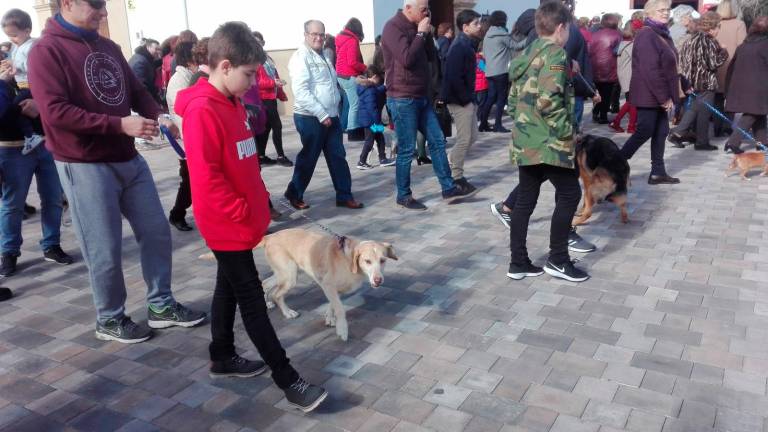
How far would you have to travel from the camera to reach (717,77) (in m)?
9.01

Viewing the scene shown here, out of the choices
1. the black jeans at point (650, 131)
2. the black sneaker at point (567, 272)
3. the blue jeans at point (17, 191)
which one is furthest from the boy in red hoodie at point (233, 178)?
the black jeans at point (650, 131)

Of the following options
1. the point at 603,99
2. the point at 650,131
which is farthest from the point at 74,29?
the point at 603,99

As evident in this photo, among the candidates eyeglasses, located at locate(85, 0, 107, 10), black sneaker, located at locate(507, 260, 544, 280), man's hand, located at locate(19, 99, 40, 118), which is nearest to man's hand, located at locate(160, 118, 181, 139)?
eyeglasses, located at locate(85, 0, 107, 10)

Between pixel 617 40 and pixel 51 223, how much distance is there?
9810 millimetres

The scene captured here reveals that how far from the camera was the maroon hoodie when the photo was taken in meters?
3.20

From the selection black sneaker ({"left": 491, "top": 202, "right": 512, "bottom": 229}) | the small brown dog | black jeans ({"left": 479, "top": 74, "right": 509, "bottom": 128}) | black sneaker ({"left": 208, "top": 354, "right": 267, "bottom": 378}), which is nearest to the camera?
black sneaker ({"left": 208, "top": 354, "right": 267, "bottom": 378})

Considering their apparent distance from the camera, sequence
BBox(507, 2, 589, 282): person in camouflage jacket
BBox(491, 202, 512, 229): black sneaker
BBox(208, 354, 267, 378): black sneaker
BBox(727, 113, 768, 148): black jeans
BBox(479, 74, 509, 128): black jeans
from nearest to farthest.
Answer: BBox(208, 354, 267, 378): black sneaker < BBox(507, 2, 589, 282): person in camouflage jacket < BBox(491, 202, 512, 229): black sneaker < BBox(727, 113, 768, 148): black jeans < BBox(479, 74, 509, 128): black jeans

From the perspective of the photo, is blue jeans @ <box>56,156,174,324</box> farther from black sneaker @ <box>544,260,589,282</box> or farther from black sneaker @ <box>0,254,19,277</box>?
black sneaker @ <box>544,260,589,282</box>

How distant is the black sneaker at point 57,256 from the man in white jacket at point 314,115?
2185 mm

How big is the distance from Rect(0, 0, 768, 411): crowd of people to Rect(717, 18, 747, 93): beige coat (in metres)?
0.15

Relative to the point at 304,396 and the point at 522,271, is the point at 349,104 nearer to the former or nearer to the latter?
the point at 522,271

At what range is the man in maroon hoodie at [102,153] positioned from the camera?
3219mm

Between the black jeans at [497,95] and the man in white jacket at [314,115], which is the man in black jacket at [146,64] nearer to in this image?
the man in white jacket at [314,115]

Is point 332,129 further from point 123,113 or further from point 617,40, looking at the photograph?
point 617,40
